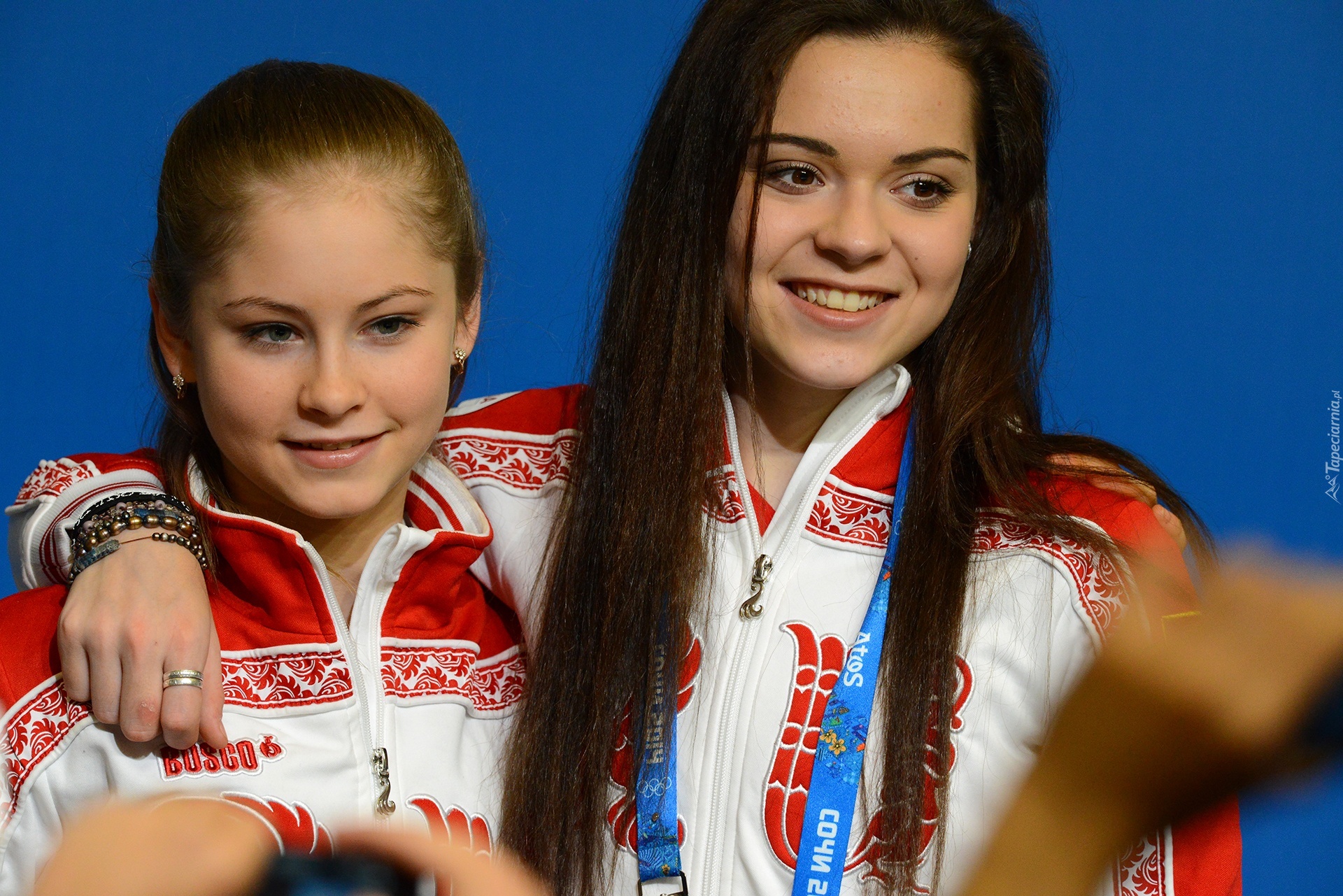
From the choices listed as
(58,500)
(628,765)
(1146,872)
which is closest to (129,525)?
(58,500)

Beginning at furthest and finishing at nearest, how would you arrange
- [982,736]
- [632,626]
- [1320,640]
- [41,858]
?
1. [632,626]
2. [982,736]
3. [41,858]
4. [1320,640]

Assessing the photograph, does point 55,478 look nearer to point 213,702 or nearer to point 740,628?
point 213,702

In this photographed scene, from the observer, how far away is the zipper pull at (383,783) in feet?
3.82

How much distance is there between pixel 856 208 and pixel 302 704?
27.1 inches

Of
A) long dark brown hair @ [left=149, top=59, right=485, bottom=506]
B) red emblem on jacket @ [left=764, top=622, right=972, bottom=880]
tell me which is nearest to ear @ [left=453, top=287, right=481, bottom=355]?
long dark brown hair @ [left=149, top=59, right=485, bottom=506]

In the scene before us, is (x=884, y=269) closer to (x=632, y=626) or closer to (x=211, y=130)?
(x=632, y=626)

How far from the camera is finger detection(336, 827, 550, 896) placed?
1.69ft

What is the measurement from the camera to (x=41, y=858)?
3.59ft

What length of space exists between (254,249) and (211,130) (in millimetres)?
146

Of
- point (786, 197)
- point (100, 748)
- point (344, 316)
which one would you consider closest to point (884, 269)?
point (786, 197)

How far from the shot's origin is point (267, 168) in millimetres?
1174

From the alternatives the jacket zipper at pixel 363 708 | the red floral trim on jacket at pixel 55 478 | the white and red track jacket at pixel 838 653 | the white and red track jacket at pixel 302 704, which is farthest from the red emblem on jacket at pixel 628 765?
the red floral trim on jacket at pixel 55 478

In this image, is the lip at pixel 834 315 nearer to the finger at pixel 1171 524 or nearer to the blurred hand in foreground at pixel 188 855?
the finger at pixel 1171 524

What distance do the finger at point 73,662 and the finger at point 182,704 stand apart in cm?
6
